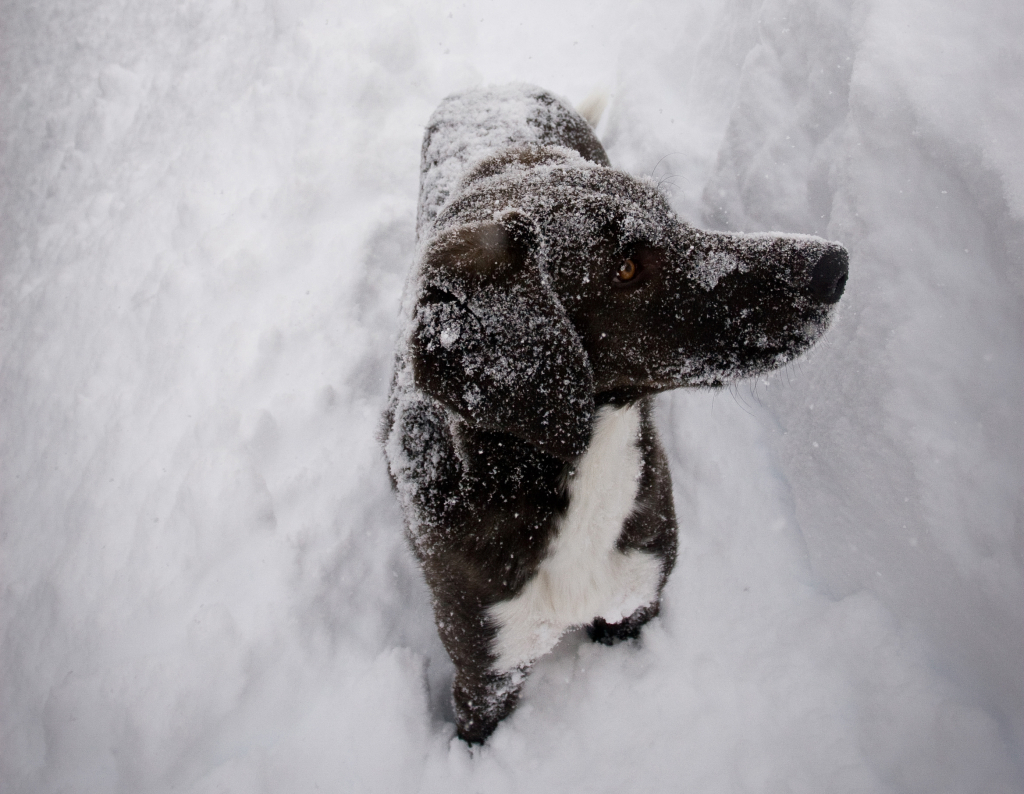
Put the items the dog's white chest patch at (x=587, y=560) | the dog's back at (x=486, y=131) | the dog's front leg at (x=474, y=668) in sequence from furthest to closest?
the dog's back at (x=486, y=131) → the dog's front leg at (x=474, y=668) → the dog's white chest patch at (x=587, y=560)

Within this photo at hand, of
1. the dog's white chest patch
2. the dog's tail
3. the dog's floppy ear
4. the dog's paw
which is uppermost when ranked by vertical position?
the dog's floppy ear

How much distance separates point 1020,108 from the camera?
7.07ft

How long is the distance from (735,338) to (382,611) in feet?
7.18

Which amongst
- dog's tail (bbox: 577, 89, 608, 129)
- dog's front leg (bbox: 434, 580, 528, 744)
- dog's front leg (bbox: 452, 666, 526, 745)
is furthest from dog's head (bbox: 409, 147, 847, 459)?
dog's tail (bbox: 577, 89, 608, 129)

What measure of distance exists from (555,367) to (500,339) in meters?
0.18

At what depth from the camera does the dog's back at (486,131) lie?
2.77 m

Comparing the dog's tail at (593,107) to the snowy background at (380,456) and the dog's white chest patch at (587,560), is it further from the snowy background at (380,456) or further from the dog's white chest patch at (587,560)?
the dog's white chest patch at (587,560)

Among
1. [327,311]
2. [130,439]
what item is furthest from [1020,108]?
[130,439]

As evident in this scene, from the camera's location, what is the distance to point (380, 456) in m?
3.29

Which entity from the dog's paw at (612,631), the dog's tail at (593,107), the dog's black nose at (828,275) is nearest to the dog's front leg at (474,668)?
the dog's paw at (612,631)

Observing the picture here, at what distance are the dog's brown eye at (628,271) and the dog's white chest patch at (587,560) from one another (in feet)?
1.39

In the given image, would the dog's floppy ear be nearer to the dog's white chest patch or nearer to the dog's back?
the dog's white chest patch

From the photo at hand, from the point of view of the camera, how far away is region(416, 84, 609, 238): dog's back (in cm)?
277

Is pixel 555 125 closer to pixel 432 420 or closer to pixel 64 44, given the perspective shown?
pixel 432 420
